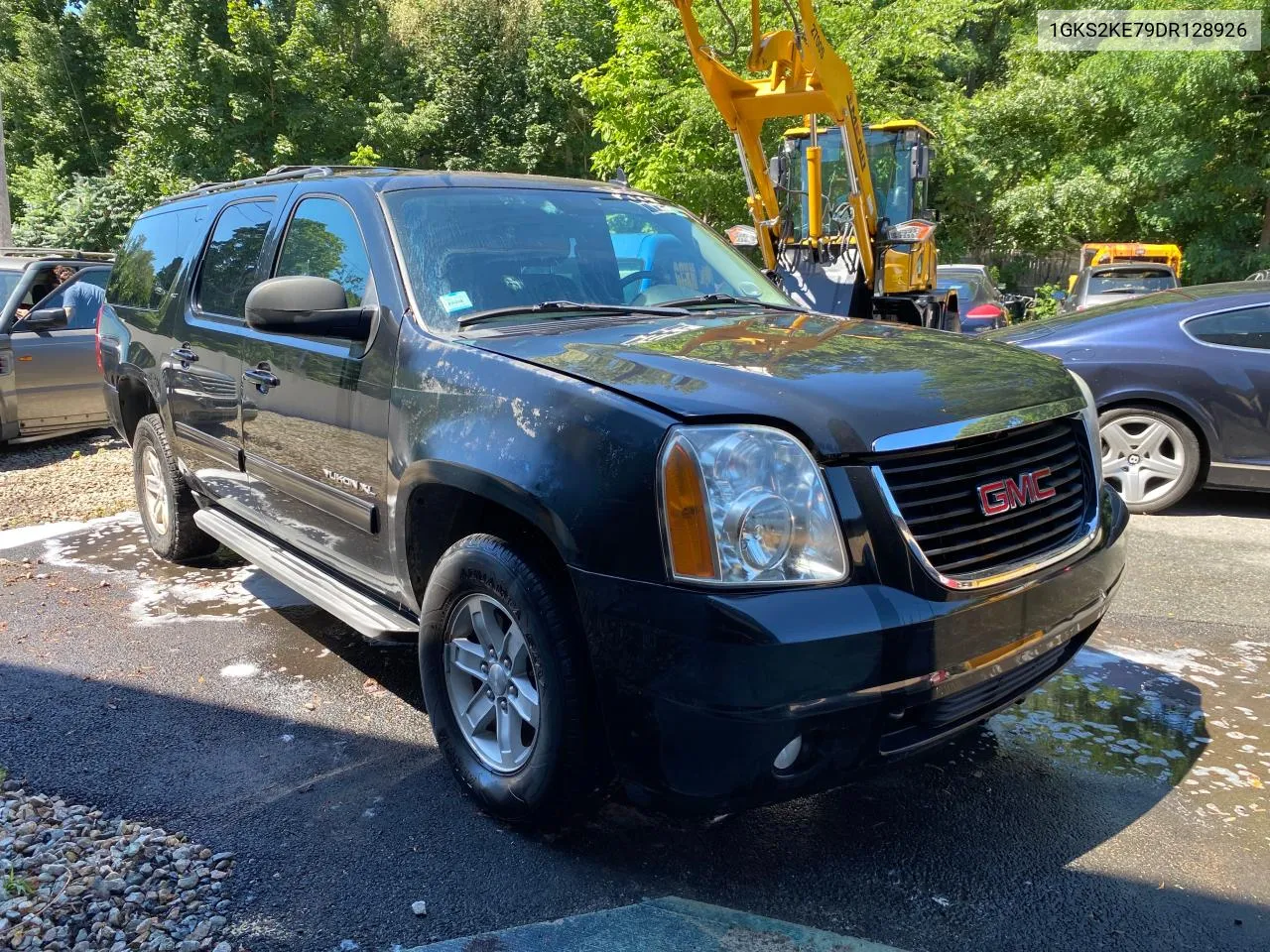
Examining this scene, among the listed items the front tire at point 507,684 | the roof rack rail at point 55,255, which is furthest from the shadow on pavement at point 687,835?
the roof rack rail at point 55,255

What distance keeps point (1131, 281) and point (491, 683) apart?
16.4m

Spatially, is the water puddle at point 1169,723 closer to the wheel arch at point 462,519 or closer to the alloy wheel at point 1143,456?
the wheel arch at point 462,519

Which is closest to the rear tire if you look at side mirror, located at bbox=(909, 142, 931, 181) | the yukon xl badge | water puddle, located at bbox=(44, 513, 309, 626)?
water puddle, located at bbox=(44, 513, 309, 626)

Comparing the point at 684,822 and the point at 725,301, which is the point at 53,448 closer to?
the point at 725,301

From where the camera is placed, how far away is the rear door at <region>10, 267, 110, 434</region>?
8.38 m

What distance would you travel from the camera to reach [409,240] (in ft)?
11.3

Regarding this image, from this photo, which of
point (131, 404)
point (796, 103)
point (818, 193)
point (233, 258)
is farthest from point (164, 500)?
point (818, 193)

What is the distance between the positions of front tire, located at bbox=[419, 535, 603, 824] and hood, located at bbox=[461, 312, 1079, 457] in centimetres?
61

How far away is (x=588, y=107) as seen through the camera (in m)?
26.9

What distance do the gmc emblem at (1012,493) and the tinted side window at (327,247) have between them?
7.24ft

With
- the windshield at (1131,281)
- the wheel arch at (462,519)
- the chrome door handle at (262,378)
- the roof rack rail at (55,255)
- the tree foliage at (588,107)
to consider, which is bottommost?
the windshield at (1131,281)

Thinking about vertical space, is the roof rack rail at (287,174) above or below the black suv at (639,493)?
above

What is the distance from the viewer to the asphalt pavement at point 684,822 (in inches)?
103

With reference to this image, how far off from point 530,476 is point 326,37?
25.0 meters
